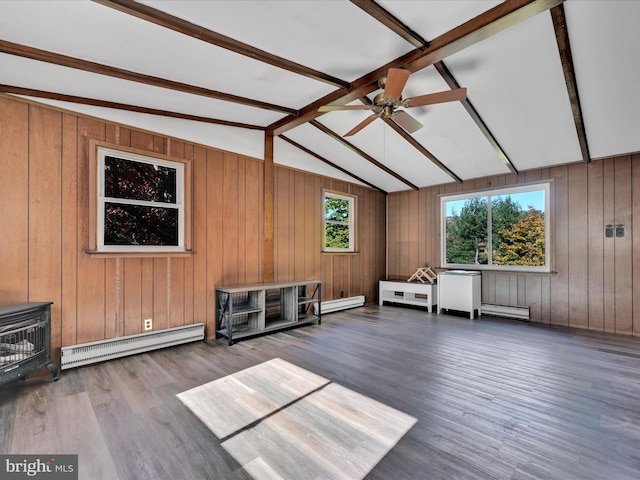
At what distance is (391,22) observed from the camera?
7.88ft

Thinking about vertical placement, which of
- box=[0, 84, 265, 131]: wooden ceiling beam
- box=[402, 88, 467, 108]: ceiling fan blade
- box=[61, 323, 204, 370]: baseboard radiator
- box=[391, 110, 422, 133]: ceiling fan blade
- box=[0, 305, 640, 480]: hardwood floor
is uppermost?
box=[0, 84, 265, 131]: wooden ceiling beam

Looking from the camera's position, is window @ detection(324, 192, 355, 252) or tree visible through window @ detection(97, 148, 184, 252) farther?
window @ detection(324, 192, 355, 252)

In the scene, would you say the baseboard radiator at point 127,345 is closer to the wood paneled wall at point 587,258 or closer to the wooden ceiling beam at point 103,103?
the wooden ceiling beam at point 103,103

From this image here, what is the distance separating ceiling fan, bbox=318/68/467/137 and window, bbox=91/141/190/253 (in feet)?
6.98

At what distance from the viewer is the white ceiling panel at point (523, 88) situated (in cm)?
269

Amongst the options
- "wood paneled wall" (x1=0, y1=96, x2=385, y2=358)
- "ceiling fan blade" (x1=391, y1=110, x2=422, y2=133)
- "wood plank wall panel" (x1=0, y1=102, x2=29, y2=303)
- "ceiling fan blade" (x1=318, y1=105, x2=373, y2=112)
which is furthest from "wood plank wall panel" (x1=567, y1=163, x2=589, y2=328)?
"wood plank wall panel" (x1=0, y1=102, x2=29, y2=303)

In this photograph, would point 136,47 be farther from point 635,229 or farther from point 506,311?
point 635,229

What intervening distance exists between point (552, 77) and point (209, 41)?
→ 10.8 feet

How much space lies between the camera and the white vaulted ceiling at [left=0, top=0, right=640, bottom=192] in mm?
2205

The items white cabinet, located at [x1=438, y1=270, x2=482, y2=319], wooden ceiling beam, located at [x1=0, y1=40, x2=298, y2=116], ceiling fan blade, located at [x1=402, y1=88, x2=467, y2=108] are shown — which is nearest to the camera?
wooden ceiling beam, located at [x1=0, y1=40, x2=298, y2=116]

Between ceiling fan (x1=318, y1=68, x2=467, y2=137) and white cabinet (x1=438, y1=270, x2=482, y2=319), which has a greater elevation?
ceiling fan (x1=318, y1=68, x2=467, y2=137)

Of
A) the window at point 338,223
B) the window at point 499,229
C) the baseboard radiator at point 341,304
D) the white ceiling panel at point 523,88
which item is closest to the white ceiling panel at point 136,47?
the white ceiling panel at point 523,88

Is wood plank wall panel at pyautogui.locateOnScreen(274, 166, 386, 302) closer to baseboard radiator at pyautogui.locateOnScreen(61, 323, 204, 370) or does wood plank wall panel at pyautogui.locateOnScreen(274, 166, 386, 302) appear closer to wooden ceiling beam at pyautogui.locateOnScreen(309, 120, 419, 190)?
wooden ceiling beam at pyautogui.locateOnScreen(309, 120, 419, 190)

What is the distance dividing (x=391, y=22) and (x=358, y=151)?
2865mm
